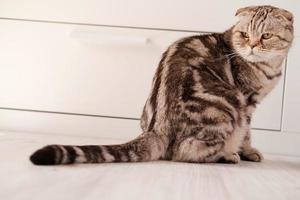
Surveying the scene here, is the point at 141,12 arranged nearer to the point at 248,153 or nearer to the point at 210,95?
the point at 210,95

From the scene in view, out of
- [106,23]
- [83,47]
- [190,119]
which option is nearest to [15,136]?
[83,47]

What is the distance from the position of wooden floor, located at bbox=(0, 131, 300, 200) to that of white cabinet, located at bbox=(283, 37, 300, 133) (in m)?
0.50

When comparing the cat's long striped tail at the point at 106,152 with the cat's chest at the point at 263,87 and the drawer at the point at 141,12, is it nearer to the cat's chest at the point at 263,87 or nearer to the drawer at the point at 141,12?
the cat's chest at the point at 263,87

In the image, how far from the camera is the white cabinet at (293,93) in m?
1.88

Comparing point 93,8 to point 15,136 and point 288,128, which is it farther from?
point 288,128

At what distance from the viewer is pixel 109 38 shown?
1.88m

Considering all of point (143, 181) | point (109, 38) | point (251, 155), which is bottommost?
point (251, 155)

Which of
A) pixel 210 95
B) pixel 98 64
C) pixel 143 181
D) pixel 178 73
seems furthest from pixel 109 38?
pixel 143 181

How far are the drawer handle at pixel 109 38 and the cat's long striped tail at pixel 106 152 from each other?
0.60m

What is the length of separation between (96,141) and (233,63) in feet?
2.17

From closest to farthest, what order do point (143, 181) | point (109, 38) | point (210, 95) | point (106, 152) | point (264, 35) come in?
1. point (143, 181)
2. point (106, 152)
3. point (210, 95)
4. point (264, 35)
5. point (109, 38)

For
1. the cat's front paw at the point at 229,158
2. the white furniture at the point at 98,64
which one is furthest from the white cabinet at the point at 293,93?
the cat's front paw at the point at 229,158

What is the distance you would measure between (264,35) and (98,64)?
756 millimetres

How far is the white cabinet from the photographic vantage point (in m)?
1.88
